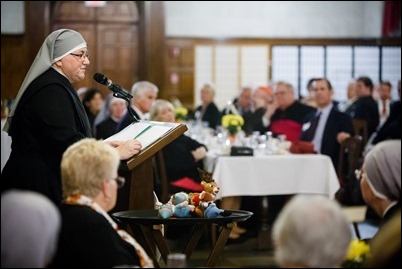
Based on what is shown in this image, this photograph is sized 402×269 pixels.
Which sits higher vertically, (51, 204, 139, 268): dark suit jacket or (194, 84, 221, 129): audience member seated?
(51, 204, 139, 268): dark suit jacket

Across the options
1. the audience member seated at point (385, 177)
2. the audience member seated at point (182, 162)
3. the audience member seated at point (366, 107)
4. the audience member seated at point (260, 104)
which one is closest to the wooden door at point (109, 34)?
the audience member seated at point (260, 104)

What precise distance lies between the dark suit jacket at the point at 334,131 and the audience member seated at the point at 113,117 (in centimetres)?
199

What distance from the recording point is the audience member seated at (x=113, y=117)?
9.07 m

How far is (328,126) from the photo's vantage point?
8922 millimetres

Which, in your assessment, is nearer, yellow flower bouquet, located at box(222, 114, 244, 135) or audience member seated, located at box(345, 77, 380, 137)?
yellow flower bouquet, located at box(222, 114, 244, 135)

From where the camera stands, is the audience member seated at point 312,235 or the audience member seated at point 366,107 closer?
the audience member seated at point 312,235

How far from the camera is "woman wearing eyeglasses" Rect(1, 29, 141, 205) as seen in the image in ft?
14.1

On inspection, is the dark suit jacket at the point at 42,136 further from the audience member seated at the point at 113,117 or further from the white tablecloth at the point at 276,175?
the audience member seated at the point at 113,117

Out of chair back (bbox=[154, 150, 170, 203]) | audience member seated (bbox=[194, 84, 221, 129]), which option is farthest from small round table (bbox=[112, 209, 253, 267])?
audience member seated (bbox=[194, 84, 221, 129])

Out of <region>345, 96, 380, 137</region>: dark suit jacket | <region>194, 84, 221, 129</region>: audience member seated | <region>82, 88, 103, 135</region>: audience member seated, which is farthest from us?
<region>194, 84, 221, 129</region>: audience member seated

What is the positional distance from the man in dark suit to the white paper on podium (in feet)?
13.9

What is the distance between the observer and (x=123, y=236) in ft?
11.3

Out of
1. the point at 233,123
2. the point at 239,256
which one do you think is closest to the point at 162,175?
the point at 239,256

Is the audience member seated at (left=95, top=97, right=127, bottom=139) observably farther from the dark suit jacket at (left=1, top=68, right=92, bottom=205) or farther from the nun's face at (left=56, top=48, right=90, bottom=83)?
the dark suit jacket at (left=1, top=68, right=92, bottom=205)
